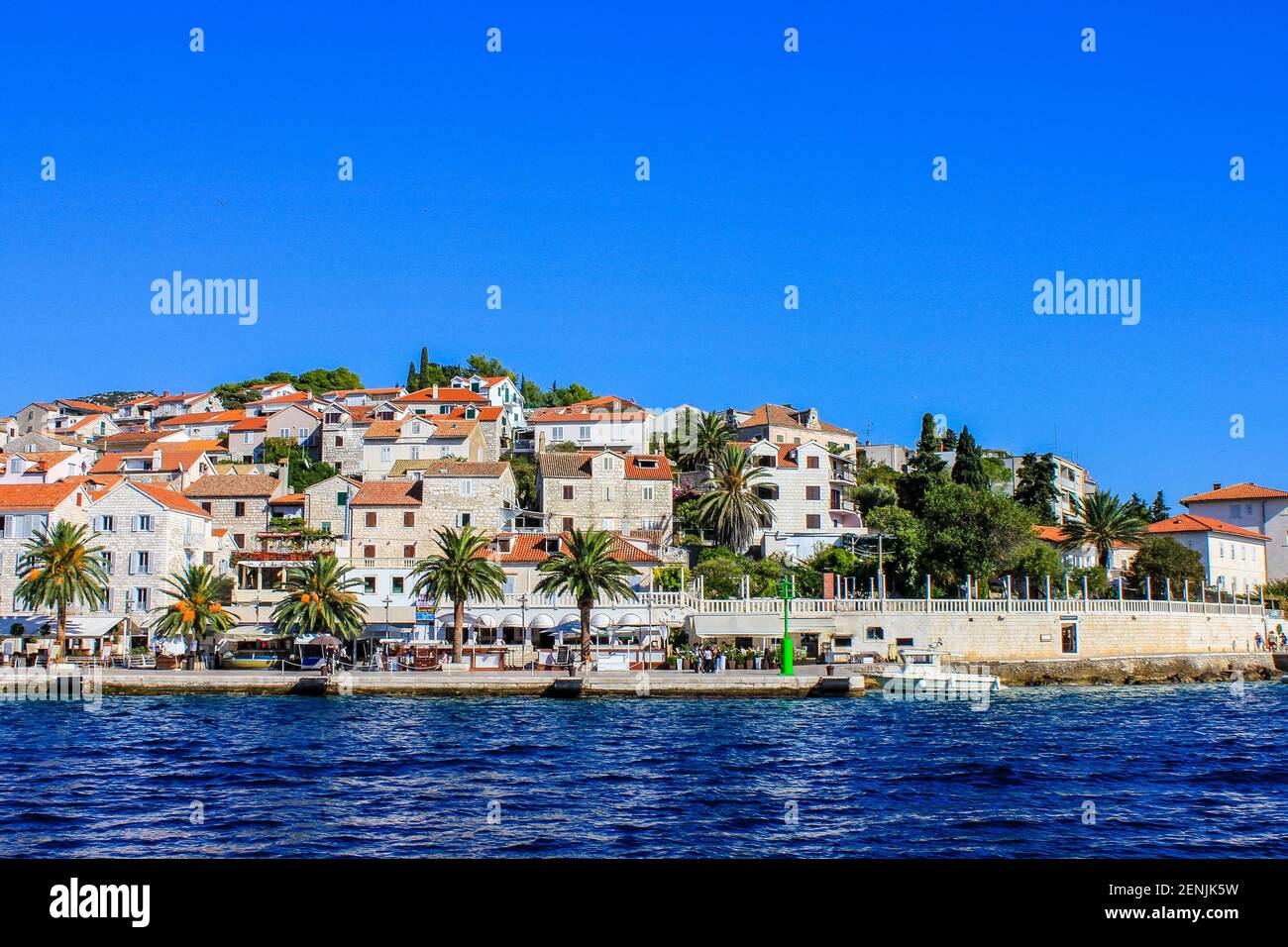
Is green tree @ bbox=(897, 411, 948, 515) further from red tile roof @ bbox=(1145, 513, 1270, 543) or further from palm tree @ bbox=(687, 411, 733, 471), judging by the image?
red tile roof @ bbox=(1145, 513, 1270, 543)

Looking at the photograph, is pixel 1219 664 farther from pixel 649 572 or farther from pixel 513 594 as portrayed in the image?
pixel 513 594

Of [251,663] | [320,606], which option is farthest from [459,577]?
[251,663]

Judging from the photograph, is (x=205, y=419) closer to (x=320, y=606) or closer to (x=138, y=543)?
(x=138, y=543)

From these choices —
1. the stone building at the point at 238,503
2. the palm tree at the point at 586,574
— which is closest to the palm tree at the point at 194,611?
the stone building at the point at 238,503

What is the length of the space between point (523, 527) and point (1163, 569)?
144ft

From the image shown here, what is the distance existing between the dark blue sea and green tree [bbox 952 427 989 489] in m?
47.8

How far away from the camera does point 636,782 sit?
27.5 metres

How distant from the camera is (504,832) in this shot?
21297 millimetres

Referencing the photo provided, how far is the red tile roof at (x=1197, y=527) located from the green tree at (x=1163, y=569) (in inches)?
356

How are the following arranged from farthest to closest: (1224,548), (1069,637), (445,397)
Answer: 1. (445,397)
2. (1224,548)
3. (1069,637)

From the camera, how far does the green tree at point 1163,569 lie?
270 ft
